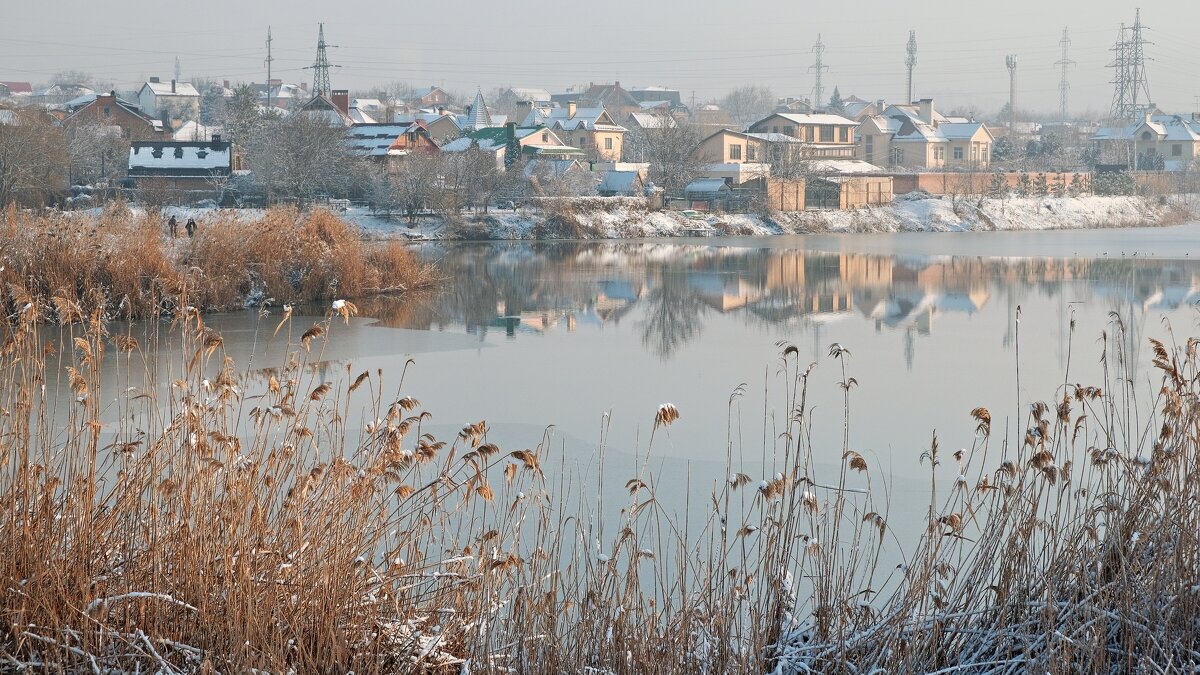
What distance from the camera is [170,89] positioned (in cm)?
8844

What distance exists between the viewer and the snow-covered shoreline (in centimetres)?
3488

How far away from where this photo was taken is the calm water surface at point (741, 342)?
25.5ft

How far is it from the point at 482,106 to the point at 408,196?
3252 cm

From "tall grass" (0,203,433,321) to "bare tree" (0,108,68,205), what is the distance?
1508 centimetres

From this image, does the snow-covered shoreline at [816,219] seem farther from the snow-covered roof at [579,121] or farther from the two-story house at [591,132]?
the snow-covered roof at [579,121]

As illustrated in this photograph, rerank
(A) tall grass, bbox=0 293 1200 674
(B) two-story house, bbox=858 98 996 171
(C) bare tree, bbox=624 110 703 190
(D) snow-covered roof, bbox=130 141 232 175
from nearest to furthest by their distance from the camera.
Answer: (A) tall grass, bbox=0 293 1200 674 → (D) snow-covered roof, bbox=130 141 232 175 → (C) bare tree, bbox=624 110 703 190 → (B) two-story house, bbox=858 98 996 171

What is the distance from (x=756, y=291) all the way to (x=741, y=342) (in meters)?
6.14

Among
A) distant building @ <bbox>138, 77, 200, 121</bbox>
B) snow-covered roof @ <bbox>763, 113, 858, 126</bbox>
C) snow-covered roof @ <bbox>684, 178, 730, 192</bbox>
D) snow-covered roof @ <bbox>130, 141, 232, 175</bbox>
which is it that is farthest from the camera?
distant building @ <bbox>138, 77, 200, 121</bbox>

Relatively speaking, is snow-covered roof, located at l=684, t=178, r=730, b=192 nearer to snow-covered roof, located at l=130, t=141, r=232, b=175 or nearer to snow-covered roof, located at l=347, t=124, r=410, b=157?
snow-covered roof, located at l=347, t=124, r=410, b=157

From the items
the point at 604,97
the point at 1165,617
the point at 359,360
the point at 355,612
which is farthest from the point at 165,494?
the point at 604,97

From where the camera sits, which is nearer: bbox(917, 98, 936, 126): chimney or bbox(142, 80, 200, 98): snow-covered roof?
bbox(917, 98, 936, 126): chimney

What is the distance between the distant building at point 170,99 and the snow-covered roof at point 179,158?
133 feet

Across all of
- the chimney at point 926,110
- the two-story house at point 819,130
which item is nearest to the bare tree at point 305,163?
the two-story house at point 819,130

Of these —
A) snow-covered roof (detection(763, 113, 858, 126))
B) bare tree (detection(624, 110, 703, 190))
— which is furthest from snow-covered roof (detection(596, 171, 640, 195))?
snow-covered roof (detection(763, 113, 858, 126))
